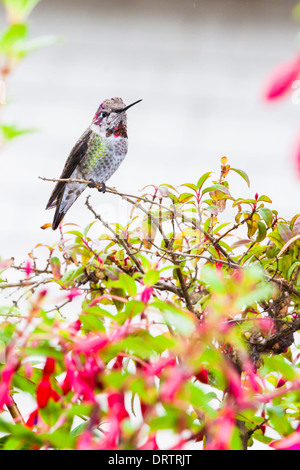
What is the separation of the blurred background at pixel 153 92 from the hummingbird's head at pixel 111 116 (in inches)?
31.6

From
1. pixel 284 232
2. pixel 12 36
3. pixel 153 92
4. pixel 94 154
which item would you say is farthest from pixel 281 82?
pixel 153 92

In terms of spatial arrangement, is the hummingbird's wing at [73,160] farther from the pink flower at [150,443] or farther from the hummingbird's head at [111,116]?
the pink flower at [150,443]

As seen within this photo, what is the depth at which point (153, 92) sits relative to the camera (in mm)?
1886

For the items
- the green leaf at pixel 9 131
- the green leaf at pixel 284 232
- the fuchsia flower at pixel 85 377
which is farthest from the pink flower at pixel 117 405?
the green leaf at pixel 284 232

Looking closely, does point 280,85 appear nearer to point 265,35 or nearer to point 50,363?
point 50,363

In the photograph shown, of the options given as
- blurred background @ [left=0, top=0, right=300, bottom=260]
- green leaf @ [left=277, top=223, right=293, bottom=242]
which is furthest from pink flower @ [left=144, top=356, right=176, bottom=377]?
blurred background @ [left=0, top=0, right=300, bottom=260]

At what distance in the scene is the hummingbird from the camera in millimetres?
1032

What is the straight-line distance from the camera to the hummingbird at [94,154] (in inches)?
40.6

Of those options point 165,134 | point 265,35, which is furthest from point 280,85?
point 265,35

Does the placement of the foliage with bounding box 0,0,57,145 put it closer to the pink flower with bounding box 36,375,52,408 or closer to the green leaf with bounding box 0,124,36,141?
the green leaf with bounding box 0,124,36,141

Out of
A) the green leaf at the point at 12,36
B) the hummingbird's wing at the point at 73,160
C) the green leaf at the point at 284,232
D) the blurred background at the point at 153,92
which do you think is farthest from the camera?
the blurred background at the point at 153,92

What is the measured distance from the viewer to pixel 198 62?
1.90 m

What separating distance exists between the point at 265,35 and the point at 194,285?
1.45m
